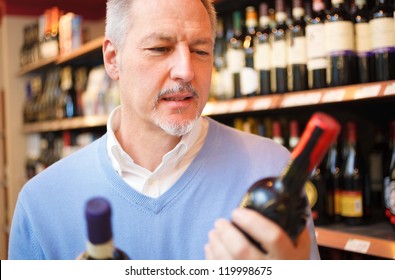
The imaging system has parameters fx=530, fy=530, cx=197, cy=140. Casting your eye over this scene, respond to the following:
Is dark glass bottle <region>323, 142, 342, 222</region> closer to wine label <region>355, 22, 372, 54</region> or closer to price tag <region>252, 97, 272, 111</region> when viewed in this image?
price tag <region>252, 97, 272, 111</region>

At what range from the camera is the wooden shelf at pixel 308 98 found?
144cm

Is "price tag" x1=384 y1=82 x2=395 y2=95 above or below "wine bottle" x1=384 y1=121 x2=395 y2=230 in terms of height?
above

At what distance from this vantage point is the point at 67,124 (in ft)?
10.7

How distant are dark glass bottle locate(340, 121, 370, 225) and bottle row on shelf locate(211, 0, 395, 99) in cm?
26

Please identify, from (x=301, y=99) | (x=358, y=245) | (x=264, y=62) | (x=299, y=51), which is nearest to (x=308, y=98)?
(x=301, y=99)

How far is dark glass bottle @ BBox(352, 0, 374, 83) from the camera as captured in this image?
1640 millimetres

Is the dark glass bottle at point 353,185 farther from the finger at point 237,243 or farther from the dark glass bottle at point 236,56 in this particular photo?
the finger at point 237,243

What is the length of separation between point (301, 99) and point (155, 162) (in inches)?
29.3

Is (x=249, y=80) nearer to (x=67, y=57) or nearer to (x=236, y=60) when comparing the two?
(x=236, y=60)

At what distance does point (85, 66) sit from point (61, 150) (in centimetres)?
63

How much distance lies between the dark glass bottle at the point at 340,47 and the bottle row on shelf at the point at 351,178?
251mm

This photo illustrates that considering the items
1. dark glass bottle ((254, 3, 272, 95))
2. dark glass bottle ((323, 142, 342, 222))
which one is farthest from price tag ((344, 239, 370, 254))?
dark glass bottle ((254, 3, 272, 95))

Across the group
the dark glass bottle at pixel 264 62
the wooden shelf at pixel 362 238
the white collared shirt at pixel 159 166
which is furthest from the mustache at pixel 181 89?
the dark glass bottle at pixel 264 62

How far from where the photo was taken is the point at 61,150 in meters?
3.83
